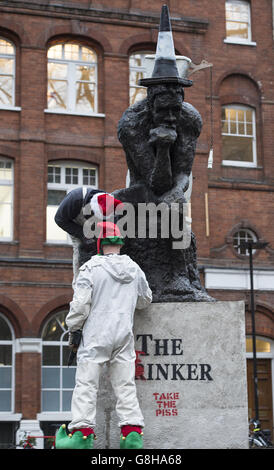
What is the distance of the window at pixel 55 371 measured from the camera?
78.8ft

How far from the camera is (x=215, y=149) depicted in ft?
88.1

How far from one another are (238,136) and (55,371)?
941cm

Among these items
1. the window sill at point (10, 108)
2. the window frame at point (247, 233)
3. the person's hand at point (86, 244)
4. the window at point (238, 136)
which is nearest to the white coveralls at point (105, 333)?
the person's hand at point (86, 244)

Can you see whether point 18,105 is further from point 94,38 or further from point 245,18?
point 245,18

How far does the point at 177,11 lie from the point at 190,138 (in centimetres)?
1994

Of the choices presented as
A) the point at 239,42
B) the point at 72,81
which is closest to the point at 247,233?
the point at 239,42

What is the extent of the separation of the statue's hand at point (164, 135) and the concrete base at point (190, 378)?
5.09 ft

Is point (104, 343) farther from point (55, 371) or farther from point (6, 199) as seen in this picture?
point (6, 199)

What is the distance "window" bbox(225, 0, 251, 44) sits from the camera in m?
28.2

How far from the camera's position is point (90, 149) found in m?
25.6

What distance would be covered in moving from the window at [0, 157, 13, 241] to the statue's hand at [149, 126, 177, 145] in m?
17.2

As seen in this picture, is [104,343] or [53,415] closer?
[104,343]

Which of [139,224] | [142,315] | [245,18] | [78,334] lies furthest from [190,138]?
[245,18]

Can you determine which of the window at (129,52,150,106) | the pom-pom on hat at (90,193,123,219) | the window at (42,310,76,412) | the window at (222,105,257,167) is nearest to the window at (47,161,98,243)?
the window at (42,310,76,412)
